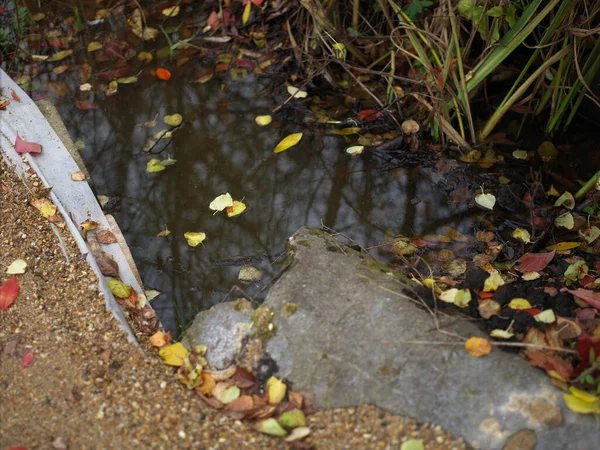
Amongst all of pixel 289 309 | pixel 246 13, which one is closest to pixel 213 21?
pixel 246 13

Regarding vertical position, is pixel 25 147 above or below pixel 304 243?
above

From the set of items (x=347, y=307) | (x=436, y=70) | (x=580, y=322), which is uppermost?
(x=436, y=70)

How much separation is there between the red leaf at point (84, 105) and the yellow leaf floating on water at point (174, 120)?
1.44 feet

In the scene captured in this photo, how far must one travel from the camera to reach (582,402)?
1611mm

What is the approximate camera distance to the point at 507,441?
1.62 m

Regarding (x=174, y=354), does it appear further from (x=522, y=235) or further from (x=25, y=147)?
(x=522, y=235)

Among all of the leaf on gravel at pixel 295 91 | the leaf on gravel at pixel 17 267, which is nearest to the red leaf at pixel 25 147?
the leaf on gravel at pixel 17 267

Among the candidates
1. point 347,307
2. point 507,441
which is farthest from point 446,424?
point 347,307

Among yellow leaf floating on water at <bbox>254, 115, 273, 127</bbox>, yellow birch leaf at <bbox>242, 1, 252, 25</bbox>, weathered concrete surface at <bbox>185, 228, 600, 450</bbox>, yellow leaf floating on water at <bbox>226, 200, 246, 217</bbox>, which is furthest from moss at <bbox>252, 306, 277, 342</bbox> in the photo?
yellow birch leaf at <bbox>242, 1, 252, 25</bbox>

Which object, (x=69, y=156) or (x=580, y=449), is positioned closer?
(x=580, y=449)

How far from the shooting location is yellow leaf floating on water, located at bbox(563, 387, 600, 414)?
1595 millimetres

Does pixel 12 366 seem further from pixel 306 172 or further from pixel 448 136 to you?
pixel 448 136

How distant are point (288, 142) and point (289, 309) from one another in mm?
1302

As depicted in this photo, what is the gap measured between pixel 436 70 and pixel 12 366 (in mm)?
2128
